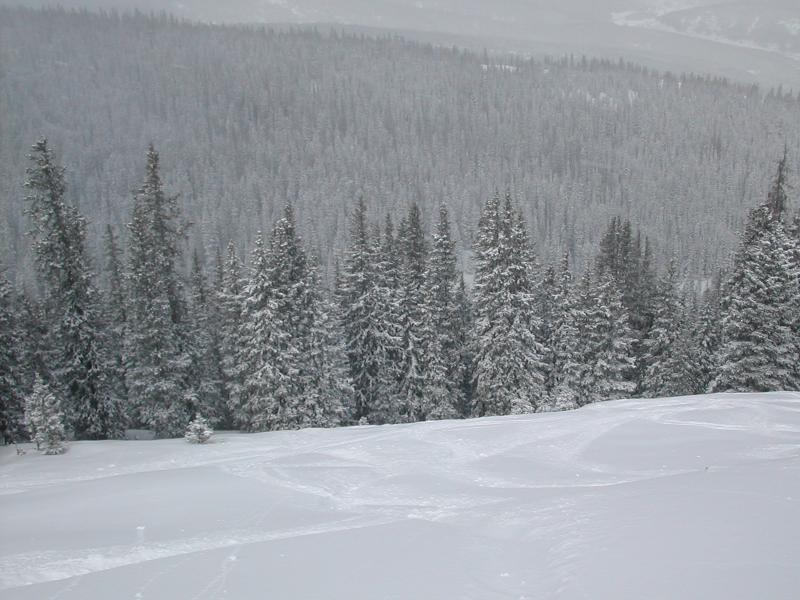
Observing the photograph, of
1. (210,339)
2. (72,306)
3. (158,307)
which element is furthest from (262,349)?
(210,339)

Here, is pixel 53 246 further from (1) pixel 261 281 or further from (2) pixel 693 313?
(2) pixel 693 313

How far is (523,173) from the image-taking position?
177625 millimetres

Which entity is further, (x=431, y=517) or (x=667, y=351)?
(x=667, y=351)

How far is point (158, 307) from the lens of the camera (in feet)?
90.1

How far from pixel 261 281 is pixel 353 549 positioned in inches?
859

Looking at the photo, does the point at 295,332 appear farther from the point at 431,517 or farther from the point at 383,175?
the point at 383,175

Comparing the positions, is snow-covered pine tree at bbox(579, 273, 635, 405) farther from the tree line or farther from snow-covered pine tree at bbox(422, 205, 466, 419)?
snow-covered pine tree at bbox(422, 205, 466, 419)

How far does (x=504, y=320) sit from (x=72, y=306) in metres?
21.6

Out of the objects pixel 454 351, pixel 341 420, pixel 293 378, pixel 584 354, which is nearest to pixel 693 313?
pixel 584 354

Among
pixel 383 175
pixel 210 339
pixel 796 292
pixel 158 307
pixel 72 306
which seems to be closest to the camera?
pixel 72 306

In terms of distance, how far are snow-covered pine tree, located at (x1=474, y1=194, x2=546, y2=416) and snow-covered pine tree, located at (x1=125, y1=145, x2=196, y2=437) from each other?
15.7 metres

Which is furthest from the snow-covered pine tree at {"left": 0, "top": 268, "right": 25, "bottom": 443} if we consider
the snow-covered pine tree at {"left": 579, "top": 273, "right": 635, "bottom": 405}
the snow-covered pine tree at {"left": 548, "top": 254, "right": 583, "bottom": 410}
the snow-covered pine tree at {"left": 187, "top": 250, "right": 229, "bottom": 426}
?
the snow-covered pine tree at {"left": 579, "top": 273, "right": 635, "bottom": 405}

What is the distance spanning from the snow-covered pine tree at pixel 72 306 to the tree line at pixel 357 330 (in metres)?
0.08

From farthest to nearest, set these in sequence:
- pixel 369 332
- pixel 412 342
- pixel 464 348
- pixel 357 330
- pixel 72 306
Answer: pixel 464 348
pixel 357 330
pixel 412 342
pixel 369 332
pixel 72 306
